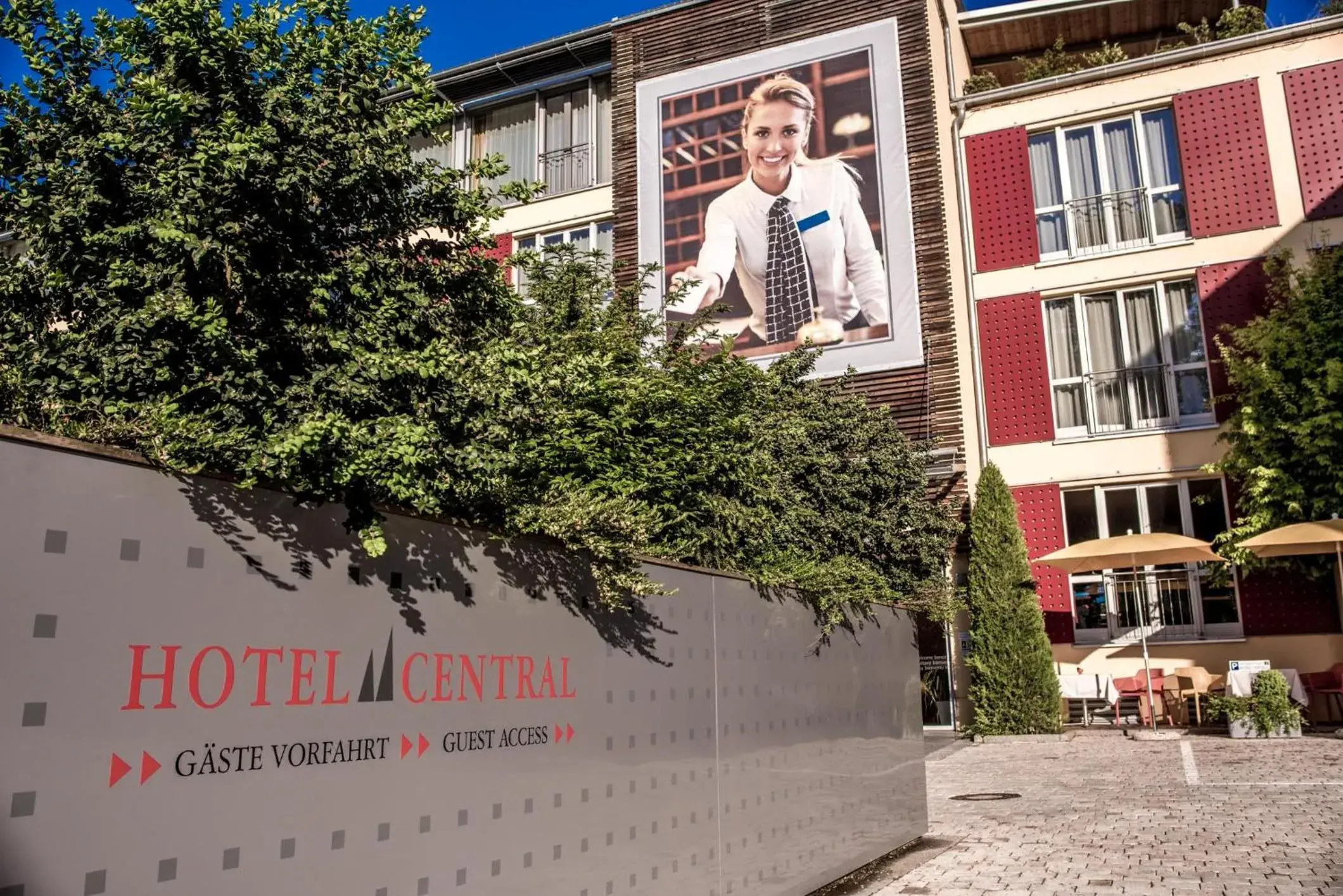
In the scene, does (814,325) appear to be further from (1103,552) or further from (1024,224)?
(1103,552)

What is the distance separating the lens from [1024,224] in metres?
19.5

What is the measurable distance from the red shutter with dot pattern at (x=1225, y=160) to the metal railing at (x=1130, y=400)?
2.62 metres

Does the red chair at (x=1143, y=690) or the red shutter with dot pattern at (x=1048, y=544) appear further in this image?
the red shutter with dot pattern at (x=1048, y=544)

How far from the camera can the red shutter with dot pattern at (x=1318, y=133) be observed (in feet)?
57.4

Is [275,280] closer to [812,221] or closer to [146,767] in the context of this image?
[146,767]

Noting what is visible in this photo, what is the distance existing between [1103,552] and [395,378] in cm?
1413

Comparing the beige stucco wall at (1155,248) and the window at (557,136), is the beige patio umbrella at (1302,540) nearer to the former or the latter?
the beige stucco wall at (1155,248)

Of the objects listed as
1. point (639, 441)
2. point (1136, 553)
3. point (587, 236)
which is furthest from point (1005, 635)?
point (587, 236)

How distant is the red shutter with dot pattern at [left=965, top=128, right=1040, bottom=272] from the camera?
64.0 feet

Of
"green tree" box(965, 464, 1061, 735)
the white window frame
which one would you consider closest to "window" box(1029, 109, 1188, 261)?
"green tree" box(965, 464, 1061, 735)

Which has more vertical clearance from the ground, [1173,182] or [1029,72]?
[1029,72]

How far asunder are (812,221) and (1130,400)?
6.58 metres

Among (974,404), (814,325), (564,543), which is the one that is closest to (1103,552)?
(974,404)

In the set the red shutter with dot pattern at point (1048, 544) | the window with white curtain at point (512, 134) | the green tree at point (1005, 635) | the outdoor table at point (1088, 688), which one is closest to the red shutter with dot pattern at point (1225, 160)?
the red shutter with dot pattern at point (1048, 544)
